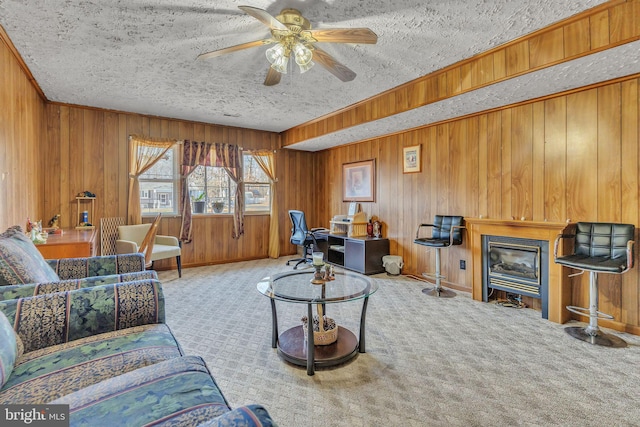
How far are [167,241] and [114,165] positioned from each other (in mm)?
1389

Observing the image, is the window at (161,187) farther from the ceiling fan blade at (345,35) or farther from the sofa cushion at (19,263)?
the ceiling fan blade at (345,35)

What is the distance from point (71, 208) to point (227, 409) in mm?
4775

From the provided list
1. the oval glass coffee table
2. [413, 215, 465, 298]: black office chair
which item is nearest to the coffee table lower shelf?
the oval glass coffee table

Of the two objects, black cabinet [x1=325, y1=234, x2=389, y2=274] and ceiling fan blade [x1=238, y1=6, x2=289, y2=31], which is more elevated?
ceiling fan blade [x1=238, y1=6, x2=289, y2=31]

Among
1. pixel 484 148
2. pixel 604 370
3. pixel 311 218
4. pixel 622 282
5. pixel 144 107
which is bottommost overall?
pixel 604 370

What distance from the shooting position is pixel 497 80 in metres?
2.69

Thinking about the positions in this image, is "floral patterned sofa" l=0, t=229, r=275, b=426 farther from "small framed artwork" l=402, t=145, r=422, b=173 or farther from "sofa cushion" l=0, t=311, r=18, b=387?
"small framed artwork" l=402, t=145, r=422, b=173

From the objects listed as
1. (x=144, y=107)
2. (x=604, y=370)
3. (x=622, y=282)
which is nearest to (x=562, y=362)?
(x=604, y=370)

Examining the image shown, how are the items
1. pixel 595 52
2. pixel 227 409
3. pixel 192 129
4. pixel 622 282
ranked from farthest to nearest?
pixel 192 129 → pixel 622 282 → pixel 595 52 → pixel 227 409

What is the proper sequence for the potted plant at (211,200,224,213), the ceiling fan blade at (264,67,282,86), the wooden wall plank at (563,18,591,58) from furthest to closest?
1. the potted plant at (211,200,224,213)
2. the ceiling fan blade at (264,67,282,86)
3. the wooden wall plank at (563,18,591,58)

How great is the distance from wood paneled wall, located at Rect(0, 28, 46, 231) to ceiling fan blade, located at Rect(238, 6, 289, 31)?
2115 millimetres

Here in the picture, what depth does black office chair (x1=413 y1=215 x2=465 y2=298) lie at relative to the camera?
378cm

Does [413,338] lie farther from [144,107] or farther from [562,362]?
[144,107]

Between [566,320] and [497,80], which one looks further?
[566,320]
